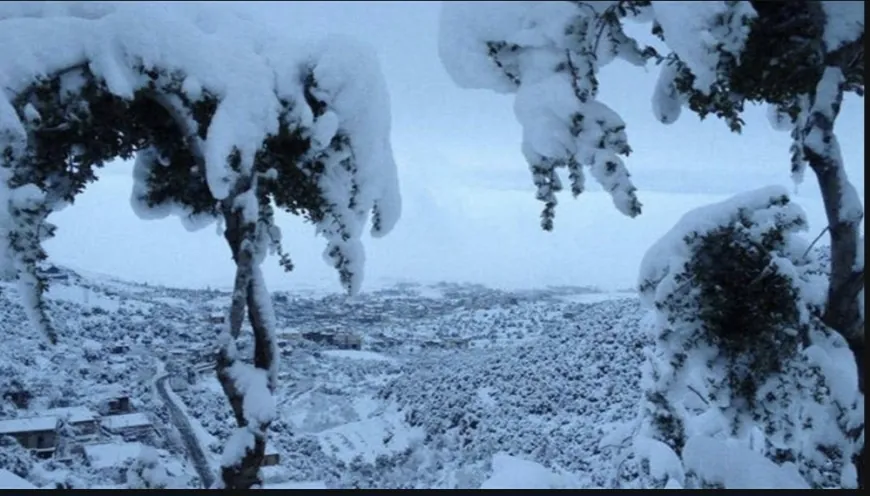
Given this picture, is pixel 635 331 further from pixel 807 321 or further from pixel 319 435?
pixel 807 321

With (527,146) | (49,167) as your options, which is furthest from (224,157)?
(527,146)

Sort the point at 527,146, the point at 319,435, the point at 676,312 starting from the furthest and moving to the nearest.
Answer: the point at 319,435 → the point at 676,312 → the point at 527,146

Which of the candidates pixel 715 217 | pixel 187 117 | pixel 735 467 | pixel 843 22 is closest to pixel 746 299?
pixel 715 217

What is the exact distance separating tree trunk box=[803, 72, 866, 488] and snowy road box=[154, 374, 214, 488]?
3.15m

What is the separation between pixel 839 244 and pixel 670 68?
0.83 m

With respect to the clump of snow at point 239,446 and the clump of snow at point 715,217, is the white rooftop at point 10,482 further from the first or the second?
the clump of snow at point 715,217

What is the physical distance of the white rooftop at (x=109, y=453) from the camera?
15.8ft

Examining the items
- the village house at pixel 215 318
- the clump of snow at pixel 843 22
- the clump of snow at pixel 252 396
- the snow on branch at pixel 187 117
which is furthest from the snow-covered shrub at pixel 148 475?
the clump of snow at pixel 843 22

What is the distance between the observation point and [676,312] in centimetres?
265

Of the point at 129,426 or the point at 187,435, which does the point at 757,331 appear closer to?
the point at 187,435

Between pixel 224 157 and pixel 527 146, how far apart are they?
1163mm

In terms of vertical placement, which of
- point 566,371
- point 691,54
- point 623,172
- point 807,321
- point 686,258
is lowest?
point 566,371

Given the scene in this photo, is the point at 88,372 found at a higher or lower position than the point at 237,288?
lower

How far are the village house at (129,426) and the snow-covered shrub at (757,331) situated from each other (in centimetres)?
433
